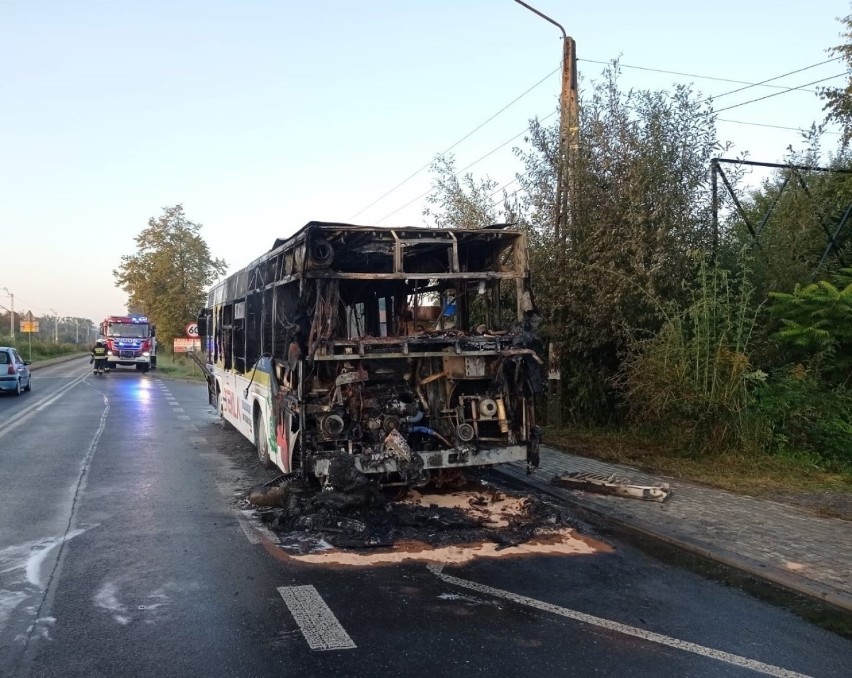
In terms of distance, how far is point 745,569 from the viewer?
6.00 metres

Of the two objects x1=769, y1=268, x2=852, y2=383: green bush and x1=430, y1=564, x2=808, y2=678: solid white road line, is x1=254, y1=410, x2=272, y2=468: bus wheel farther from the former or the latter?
x1=769, y1=268, x2=852, y2=383: green bush

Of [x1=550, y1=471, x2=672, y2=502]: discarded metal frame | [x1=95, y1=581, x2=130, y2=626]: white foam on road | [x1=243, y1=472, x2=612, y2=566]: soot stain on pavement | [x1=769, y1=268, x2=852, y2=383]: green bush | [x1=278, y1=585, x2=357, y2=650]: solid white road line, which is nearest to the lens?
[x1=278, y1=585, x2=357, y2=650]: solid white road line

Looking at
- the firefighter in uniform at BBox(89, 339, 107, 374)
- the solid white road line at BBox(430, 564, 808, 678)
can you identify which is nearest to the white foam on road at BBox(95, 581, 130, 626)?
the solid white road line at BBox(430, 564, 808, 678)

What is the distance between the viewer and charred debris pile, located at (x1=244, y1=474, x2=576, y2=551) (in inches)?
263

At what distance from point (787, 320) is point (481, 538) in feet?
21.3

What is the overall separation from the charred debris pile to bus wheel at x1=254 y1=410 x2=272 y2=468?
1768 mm

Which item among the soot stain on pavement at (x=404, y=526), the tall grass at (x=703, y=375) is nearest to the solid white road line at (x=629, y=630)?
the soot stain on pavement at (x=404, y=526)

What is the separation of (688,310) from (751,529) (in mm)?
4033

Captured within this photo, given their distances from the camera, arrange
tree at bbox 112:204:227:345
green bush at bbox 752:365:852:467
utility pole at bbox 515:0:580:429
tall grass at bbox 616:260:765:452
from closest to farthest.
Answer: green bush at bbox 752:365:852:467 < tall grass at bbox 616:260:765:452 < utility pole at bbox 515:0:580:429 < tree at bbox 112:204:227:345

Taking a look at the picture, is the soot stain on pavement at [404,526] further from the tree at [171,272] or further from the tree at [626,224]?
the tree at [171,272]

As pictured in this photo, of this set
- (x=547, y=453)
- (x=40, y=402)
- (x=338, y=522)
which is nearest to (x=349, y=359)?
(x=338, y=522)

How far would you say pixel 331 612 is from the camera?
4855 millimetres

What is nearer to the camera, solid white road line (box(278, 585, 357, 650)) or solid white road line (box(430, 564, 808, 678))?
solid white road line (box(430, 564, 808, 678))

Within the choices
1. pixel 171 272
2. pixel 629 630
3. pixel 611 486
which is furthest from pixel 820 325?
pixel 171 272
